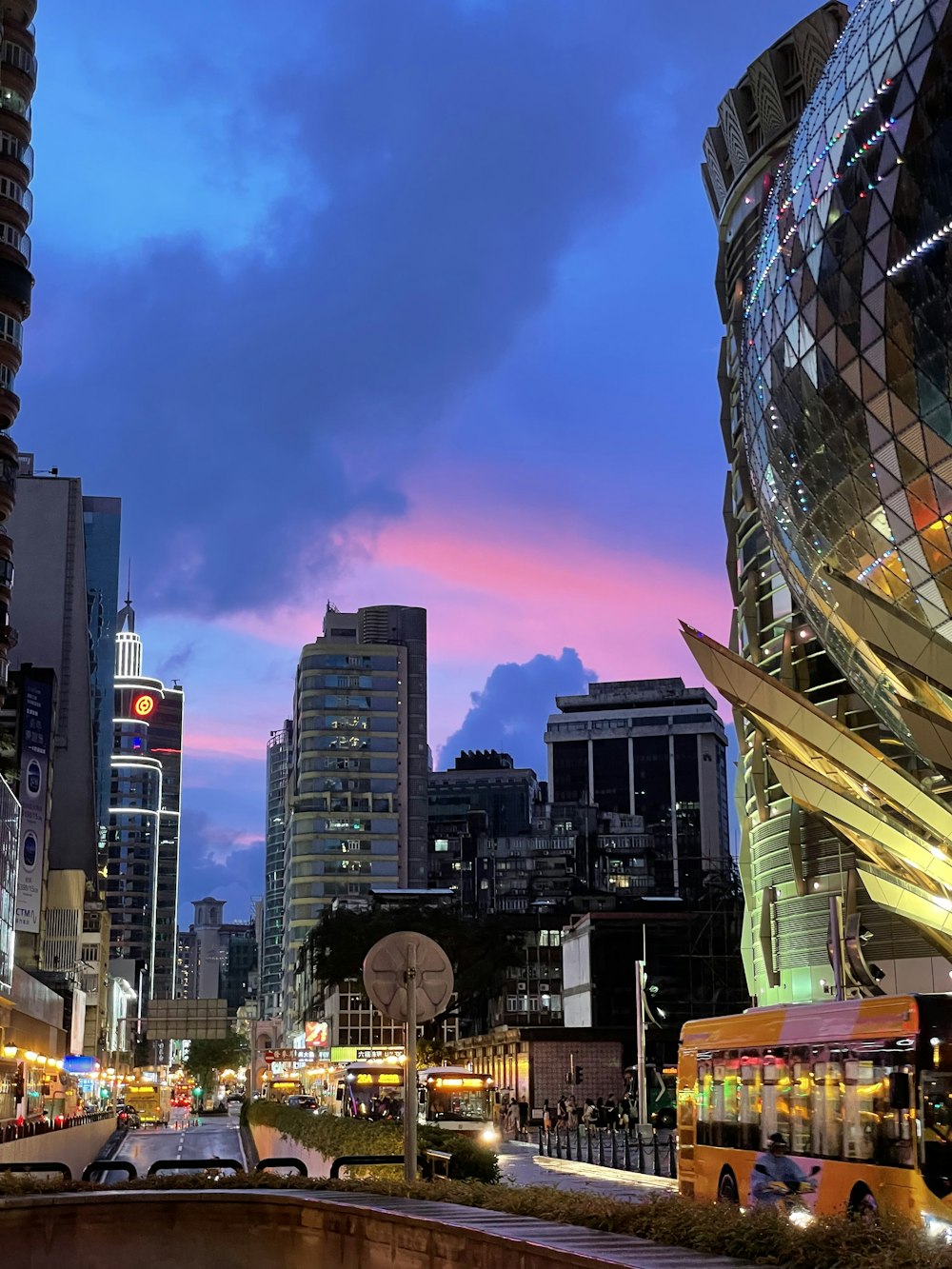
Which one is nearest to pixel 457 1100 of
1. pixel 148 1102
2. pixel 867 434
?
pixel 867 434

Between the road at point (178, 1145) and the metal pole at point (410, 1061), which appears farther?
the road at point (178, 1145)

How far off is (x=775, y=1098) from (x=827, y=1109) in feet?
6.23

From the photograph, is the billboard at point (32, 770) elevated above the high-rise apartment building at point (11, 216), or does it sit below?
below

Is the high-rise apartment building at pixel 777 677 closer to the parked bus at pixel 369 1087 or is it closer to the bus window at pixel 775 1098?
the parked bus at pixel 369 1087

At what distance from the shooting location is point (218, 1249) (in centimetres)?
1398

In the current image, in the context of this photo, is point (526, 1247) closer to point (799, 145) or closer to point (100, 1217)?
point (100, 1217)

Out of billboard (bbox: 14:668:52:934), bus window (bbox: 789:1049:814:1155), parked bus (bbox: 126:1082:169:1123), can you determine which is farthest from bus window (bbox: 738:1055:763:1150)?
parked bus (bbox: 126:1082:169:1123)

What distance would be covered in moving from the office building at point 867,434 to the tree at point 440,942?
241 feet

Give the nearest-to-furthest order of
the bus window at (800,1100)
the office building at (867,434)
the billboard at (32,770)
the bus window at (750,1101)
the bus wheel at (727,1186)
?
the bus window at (800,1100) < the bus window at (750,1101) < the bus wheel at (727,1186) < the office building at (867,434) < the billboard at (32,770)

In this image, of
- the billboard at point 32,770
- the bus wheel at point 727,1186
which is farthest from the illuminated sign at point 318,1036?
the bus wheel at point 727,1186

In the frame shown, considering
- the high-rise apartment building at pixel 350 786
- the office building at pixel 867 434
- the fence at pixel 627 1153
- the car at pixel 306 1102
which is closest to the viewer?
the office building at pixel 867 434

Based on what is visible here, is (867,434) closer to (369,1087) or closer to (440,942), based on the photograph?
(369,1087)

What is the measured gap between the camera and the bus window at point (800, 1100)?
20500 millimetres

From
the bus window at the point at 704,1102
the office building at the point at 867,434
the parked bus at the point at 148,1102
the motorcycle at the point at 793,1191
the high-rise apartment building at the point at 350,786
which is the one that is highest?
the high-rise apartment building at the point at 350,786
